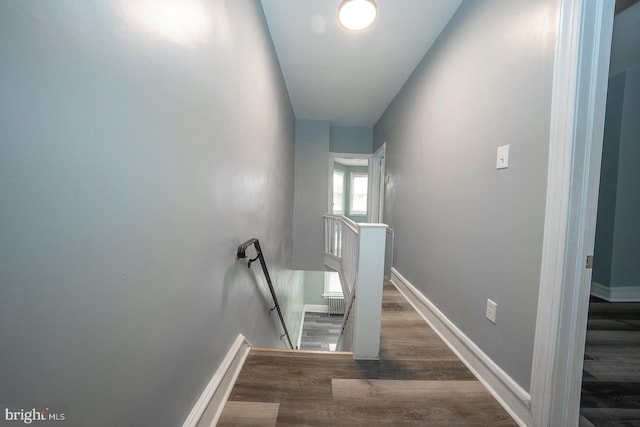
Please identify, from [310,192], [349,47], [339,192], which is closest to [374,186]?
[310,192]

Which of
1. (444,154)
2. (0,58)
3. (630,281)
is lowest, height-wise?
(630,281)

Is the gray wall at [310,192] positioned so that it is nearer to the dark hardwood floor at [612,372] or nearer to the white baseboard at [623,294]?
the dark hardwood floor at [612,372]

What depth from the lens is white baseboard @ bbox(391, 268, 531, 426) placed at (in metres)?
1.16

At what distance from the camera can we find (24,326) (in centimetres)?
43

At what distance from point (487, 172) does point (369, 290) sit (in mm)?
1087

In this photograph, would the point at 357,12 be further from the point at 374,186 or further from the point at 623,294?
the point at 623,294

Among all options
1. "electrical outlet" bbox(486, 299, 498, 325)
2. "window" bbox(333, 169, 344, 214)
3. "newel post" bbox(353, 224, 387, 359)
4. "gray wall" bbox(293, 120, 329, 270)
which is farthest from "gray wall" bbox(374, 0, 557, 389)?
"window" bbox(333, 169, 344, 214)

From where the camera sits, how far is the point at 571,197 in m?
0.97

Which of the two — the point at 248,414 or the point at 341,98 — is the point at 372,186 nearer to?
the point at 341,98

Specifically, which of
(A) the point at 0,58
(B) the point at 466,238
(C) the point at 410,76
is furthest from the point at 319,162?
(A) the point at 0,58

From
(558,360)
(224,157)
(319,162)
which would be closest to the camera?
(558,360)

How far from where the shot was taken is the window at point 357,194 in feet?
25.1

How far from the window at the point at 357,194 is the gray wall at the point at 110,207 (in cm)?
661

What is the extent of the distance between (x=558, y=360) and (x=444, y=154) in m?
1.52
